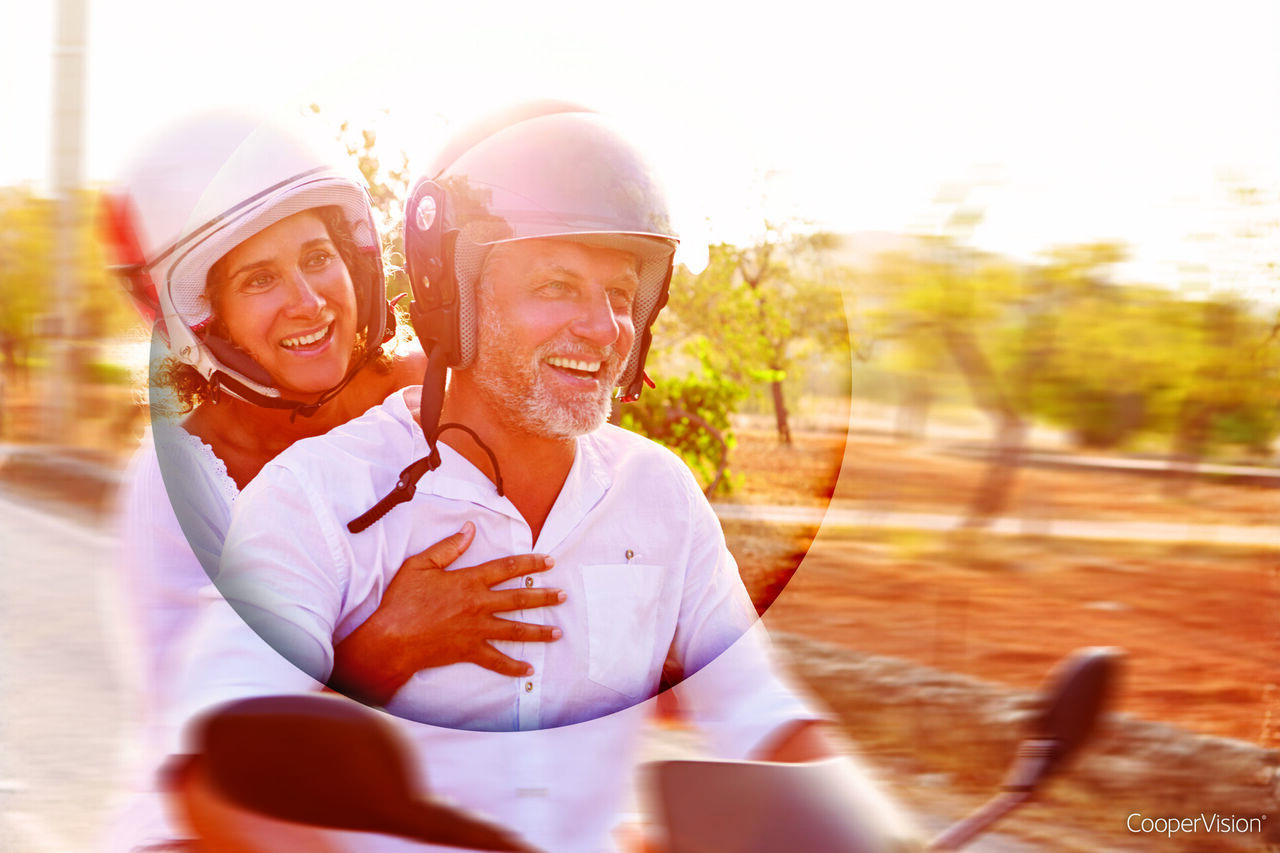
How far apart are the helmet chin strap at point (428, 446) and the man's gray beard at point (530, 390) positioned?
1.0 inches

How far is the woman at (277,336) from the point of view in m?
0.88

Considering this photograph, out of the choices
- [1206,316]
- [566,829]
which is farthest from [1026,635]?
[566,829]

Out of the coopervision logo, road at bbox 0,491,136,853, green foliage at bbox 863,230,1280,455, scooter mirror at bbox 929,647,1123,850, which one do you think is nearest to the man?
scooter mirror at bbox 929,647,1123,850

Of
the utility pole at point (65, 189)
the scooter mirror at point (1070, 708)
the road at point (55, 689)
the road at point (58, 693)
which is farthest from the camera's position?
the road at point (55, 689)

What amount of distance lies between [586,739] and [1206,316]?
371 cm

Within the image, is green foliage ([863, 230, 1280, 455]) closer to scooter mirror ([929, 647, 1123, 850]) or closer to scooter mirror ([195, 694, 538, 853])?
scooter mirror ([929, 647, 1123, 850])

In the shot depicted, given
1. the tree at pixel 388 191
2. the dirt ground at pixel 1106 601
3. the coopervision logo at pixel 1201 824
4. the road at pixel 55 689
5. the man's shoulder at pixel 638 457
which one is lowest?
the road at pixel 55 689

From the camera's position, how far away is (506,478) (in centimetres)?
92

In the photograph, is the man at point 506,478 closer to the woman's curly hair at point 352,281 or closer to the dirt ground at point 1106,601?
the woman's curly hair at point 352,281

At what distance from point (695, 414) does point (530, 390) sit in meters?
0.17

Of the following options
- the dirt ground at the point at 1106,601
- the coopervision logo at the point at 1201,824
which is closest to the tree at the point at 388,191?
the dirt ground at the point at 1106,601

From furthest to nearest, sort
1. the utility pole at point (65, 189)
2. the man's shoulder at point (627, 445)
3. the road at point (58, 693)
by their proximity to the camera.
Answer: the road at point (58, 693), the utility pole at point (65, 189), the man's shoulder at point (627, 445)

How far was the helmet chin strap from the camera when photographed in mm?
884

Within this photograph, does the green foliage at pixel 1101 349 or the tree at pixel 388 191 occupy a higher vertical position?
the tree at pixel 388 191
